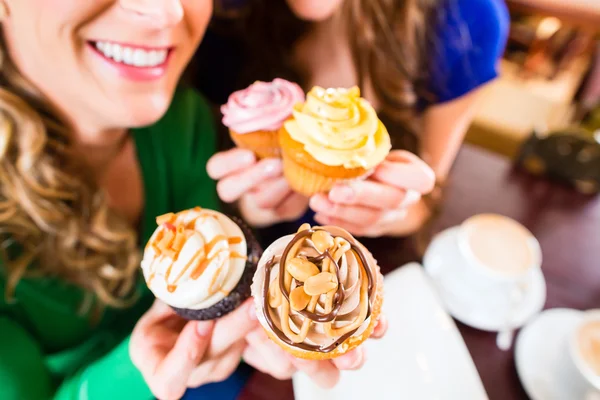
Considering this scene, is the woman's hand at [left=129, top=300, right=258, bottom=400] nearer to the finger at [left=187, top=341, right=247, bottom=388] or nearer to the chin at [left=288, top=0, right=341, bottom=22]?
the finger at [left=187, top=341, right=247, bottom=388]

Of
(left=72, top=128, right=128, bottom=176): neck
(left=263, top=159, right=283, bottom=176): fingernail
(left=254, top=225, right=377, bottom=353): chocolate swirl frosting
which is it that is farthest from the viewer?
(left=72, top=128, right=128, bottom=176): neck

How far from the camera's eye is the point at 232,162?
0.93 metres

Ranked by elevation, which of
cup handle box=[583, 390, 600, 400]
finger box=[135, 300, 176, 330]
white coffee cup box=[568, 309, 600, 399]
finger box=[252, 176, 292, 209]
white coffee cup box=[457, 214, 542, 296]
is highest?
finger box=[252, 176, 292, 209]

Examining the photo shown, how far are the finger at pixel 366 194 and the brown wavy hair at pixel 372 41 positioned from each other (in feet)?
1.27

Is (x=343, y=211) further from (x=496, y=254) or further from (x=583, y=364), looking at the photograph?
(x=583, y=364)

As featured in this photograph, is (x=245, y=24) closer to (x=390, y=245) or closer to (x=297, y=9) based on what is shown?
(x=297, y=9)

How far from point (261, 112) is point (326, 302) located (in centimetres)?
45

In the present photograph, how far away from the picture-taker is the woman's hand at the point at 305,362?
0.74 meters

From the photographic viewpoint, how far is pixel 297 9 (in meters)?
1.16

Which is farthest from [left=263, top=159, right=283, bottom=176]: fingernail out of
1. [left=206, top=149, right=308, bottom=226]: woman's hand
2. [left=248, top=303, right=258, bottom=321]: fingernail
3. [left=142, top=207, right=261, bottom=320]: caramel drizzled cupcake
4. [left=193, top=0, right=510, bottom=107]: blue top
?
[left=193, top=0, right=510, bottom=107]: blue top

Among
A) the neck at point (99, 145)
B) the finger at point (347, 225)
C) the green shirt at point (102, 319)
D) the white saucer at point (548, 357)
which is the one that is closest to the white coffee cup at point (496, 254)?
the white saucer at point (548, 357)

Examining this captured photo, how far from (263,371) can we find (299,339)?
34 cm

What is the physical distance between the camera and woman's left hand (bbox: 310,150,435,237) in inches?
34.3

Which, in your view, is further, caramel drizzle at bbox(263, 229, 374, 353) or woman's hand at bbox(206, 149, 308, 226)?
woman's hand at bbox(206, 149, 308, 226)
